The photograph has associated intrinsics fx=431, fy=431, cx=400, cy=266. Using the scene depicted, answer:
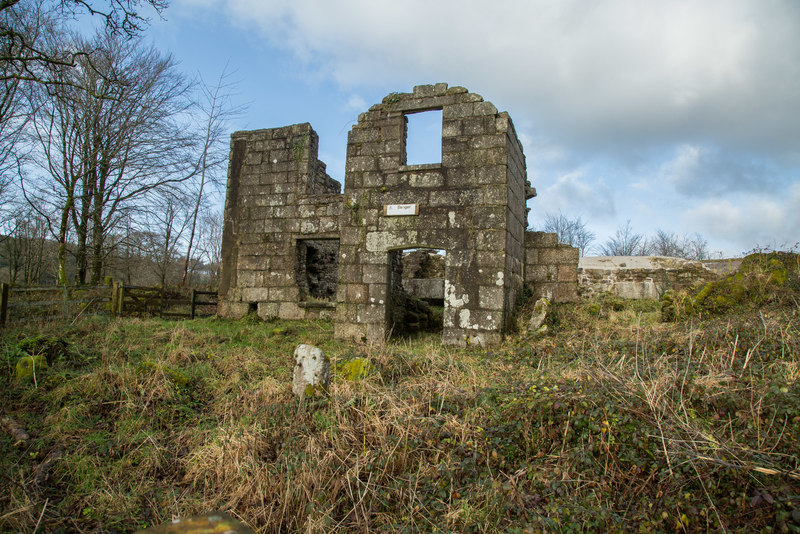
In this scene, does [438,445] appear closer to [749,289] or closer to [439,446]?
[439,446]

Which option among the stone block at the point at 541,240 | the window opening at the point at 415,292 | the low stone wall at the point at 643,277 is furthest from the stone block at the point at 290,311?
the low stone wall at the point at 643,277

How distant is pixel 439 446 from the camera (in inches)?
142

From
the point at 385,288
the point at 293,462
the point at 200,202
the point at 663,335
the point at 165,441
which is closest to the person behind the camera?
the point at 293,462

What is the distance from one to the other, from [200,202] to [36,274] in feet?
33.3

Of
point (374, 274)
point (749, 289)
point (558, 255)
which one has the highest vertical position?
point (558, 255)

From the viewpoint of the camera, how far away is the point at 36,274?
2178 cm

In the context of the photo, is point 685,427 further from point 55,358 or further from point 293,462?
point 55,358

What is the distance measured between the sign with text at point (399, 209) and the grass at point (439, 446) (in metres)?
3.48

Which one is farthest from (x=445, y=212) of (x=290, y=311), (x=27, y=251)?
(x=27, y=251)

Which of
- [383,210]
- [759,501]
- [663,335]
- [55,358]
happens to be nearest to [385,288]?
[383,210]

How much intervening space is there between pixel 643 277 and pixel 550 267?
3.59 metres

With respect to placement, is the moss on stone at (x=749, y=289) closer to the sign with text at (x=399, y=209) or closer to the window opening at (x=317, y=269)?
the sign with text at (x=399, y=209)

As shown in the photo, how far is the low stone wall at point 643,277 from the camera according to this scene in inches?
435

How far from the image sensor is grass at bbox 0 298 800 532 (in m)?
2.79
